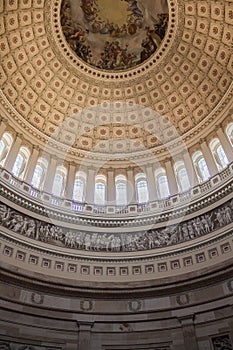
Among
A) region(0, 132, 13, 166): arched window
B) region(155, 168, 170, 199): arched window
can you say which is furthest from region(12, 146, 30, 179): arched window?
region(155, 168, 170, 199): arched window

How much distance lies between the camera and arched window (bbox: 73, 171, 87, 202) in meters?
25.5

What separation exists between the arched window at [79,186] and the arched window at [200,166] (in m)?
8.13

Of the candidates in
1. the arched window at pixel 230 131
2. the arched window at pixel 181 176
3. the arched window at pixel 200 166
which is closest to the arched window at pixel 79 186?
the arched window at pixel 181 176

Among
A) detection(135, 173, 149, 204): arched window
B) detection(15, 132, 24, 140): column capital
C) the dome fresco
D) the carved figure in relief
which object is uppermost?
the dome fresco

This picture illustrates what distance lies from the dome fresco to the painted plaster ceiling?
0.51 m

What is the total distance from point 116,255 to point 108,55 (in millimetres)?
16477

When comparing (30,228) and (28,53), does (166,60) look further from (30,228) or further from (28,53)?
(30,228)

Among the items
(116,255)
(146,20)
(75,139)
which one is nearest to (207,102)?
(146,20)

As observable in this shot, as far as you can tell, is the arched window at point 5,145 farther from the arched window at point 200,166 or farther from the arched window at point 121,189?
the arched window at point 200,166

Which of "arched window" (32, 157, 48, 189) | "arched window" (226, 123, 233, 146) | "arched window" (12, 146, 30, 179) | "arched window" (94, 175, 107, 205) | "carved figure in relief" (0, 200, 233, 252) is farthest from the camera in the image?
"arched window" (94, 175, 107, 205)

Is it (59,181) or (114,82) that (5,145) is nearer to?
(59,181)

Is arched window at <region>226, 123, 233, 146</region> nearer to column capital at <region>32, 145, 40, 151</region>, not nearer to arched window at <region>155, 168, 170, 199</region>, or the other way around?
arched window at <region>155, 168, 170, 199</region>

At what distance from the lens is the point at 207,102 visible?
2714 centimetres

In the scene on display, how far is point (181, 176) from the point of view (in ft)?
84.6
